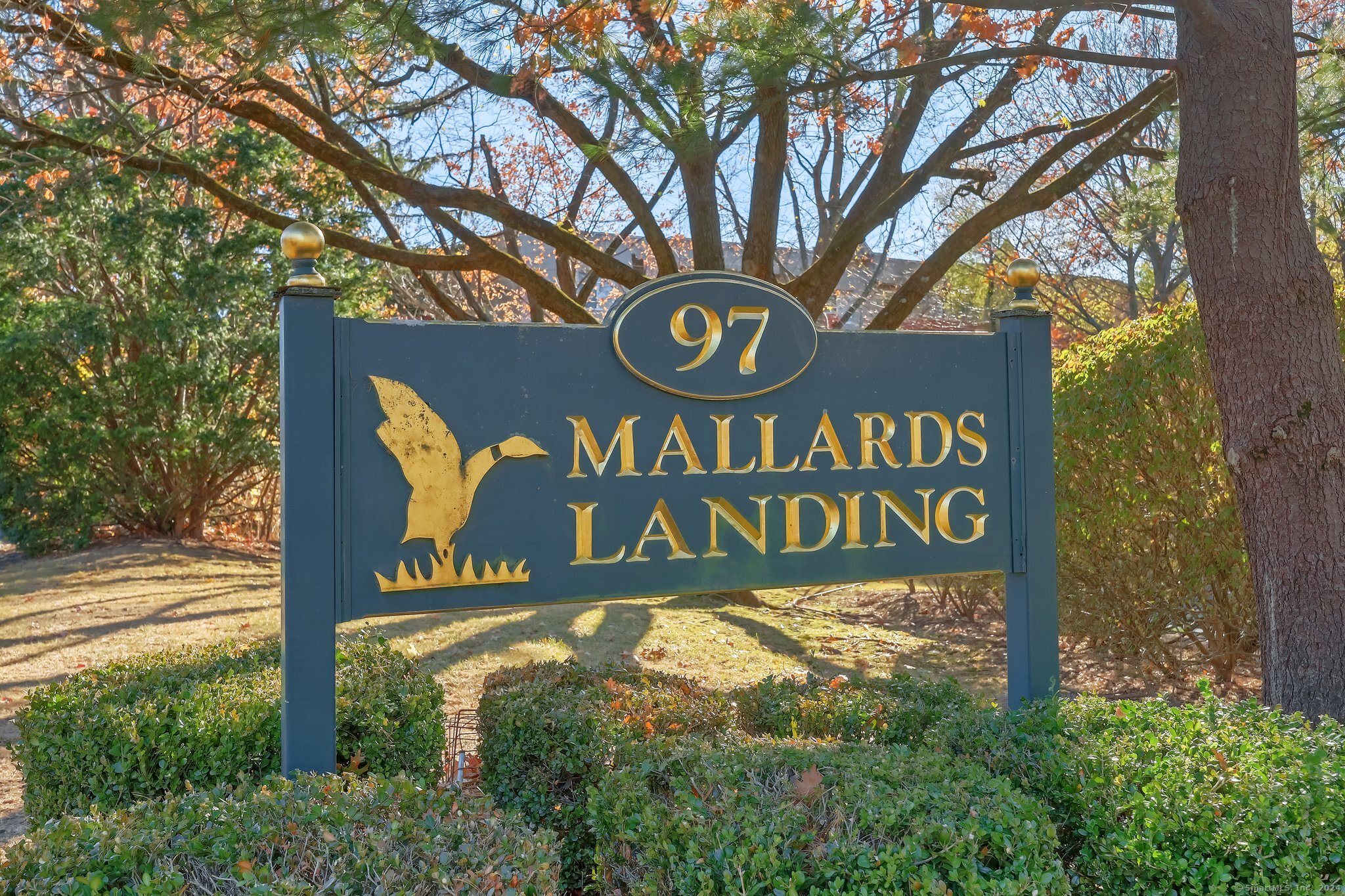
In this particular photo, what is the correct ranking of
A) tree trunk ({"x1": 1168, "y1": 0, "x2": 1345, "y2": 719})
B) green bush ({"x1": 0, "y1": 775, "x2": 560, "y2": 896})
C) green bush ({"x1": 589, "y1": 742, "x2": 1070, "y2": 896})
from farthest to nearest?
1. tree trunk ({"x1": 1168, "y1": 0, "x2": 1345, "y2": 719})
2. green bush ({"x1": 589, "y1": 742, "x2": 1070, "y2": 896})
3. green bush ({"x1": 0, "y1": 775, "x2": 560, "y2": 896})

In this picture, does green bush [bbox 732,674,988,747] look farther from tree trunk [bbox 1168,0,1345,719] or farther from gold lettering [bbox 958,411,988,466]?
tree trunk [bbox 1168,0,1345,719]

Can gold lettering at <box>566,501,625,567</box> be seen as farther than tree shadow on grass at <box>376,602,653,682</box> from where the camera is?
No

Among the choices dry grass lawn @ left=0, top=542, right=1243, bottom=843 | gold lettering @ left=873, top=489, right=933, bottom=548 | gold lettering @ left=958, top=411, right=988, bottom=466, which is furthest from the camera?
dry grass lawn @ left=0, top=542, right=1243, bottom=843

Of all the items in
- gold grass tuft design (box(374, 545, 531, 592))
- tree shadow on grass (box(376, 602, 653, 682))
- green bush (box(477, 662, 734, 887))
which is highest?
gold grass tuft design (box(374, 545, 531, 592))

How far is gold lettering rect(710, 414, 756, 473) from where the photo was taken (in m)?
3.05

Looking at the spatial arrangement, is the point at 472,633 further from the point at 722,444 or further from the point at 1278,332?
the point at 1278,332

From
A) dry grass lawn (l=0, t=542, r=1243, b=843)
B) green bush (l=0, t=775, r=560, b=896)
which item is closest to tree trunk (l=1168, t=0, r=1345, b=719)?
dry grass lawn (l=0, t=542, r=1243, b=843)

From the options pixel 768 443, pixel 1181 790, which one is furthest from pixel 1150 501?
pixel 1181 790

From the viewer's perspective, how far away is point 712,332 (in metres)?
3.04

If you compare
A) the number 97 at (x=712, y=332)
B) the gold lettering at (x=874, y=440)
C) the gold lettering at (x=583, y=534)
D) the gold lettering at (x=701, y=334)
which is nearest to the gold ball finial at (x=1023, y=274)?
the gold lettering at (x=874, y=440)

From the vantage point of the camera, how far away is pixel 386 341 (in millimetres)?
2742

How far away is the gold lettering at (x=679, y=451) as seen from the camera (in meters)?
2.99

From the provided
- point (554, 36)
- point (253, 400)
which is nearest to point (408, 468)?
point (554, 36)

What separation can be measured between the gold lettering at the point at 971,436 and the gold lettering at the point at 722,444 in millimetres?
Answer: 818
